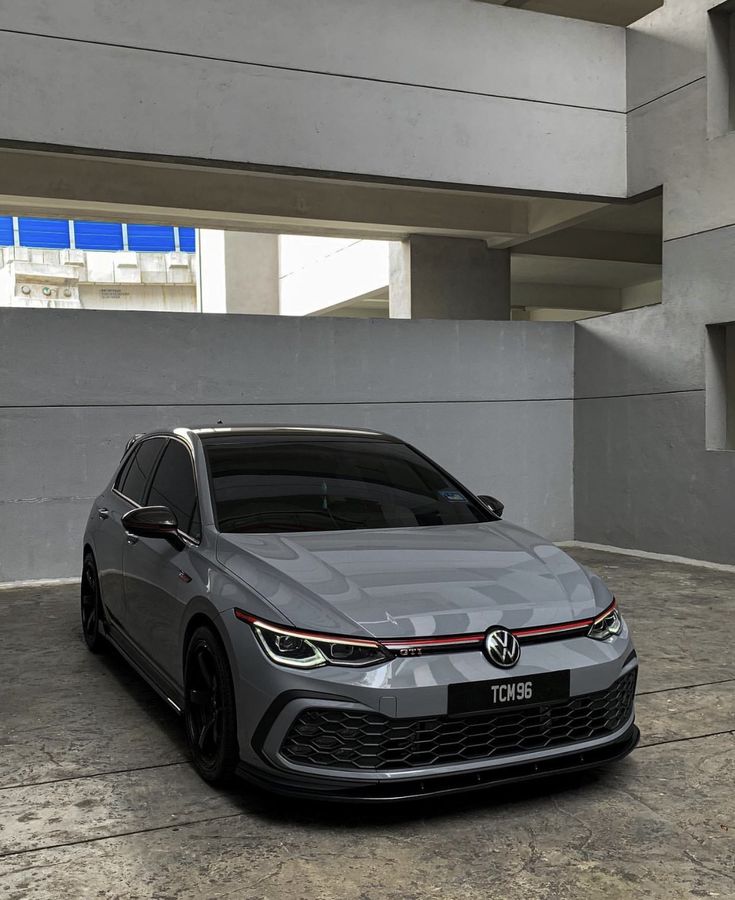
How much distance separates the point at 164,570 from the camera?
462 cm

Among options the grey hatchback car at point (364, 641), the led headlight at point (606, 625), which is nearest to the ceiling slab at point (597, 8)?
the grey hatchback car at point (364, 641)

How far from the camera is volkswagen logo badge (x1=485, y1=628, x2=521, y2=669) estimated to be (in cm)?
357

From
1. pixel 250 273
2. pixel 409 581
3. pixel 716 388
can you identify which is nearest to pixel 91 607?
pixel 409 581

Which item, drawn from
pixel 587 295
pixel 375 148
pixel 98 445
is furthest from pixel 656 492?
pixel 587 295

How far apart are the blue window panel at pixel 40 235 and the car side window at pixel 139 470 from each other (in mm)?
56833

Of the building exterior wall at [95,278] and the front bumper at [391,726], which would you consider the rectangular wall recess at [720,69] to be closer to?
the front bumper at [391,726]

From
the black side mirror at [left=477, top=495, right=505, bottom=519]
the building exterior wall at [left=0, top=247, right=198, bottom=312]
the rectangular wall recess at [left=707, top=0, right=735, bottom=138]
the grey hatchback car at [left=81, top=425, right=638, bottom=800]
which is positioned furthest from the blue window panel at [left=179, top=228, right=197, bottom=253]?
the grey hatchback car at [left=81, top=425, right=638, bottom=800]

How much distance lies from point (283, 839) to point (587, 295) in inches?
989

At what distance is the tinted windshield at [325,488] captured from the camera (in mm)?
4633

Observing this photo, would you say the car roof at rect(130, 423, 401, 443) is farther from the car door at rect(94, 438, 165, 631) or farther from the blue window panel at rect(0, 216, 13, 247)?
the blue window panel at rect(0, 216, 13, 247)

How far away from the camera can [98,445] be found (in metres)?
10.1

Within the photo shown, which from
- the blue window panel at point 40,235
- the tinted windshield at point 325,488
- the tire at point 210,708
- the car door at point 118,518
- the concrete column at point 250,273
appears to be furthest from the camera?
the blue window panel at point 40,235

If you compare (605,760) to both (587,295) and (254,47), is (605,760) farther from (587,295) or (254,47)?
(587,295)

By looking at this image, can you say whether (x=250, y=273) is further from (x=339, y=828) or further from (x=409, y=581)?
(x=339, y=828)
